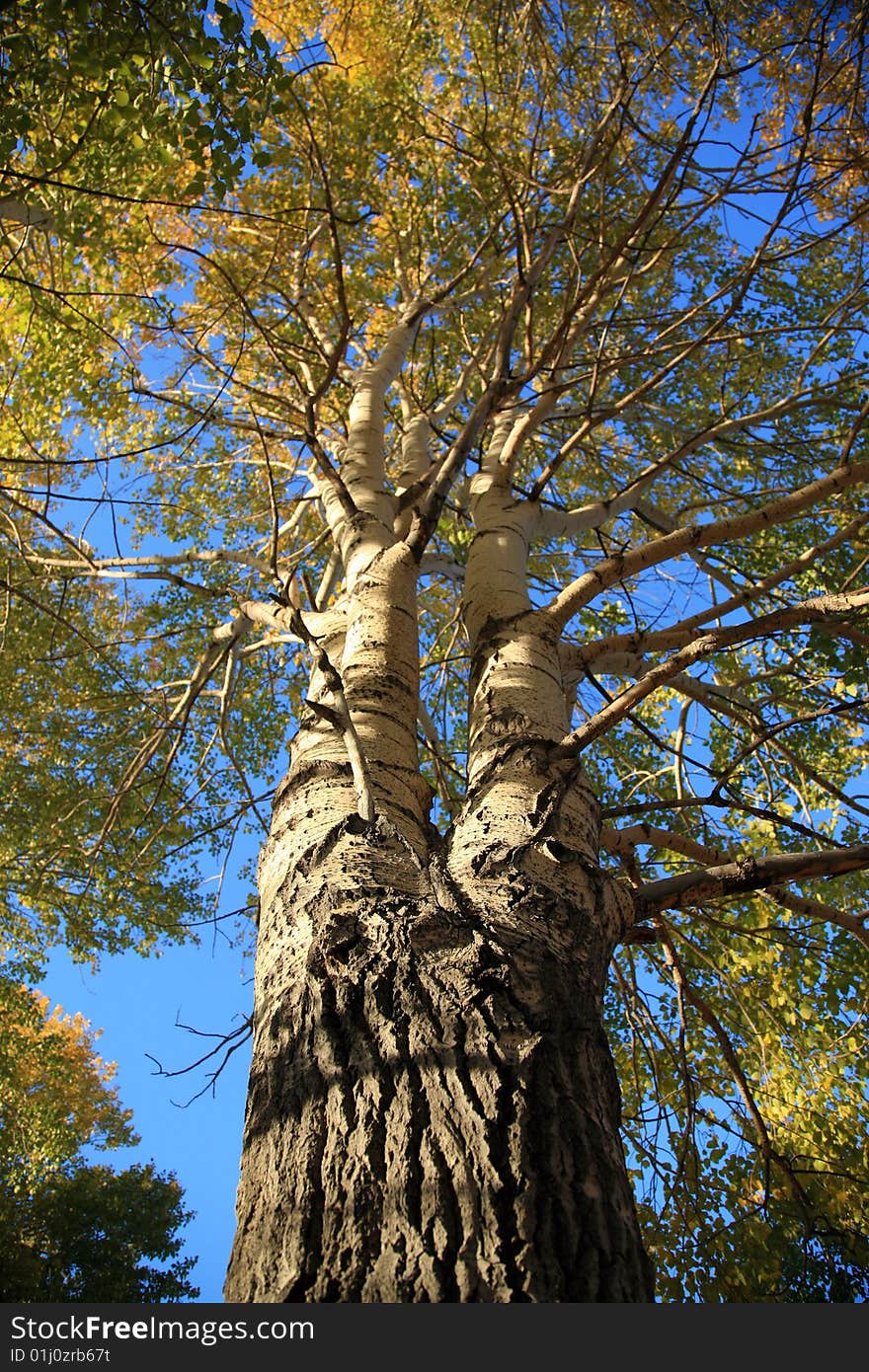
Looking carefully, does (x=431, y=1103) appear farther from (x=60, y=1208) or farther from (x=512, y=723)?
(x=60, y=1208)

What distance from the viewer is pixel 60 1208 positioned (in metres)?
7.81

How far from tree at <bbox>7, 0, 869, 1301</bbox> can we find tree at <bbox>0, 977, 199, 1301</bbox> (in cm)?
324

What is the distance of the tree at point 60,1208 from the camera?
273 inches

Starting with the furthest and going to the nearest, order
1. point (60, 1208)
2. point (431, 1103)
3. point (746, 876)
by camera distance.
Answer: point (60, 1208) < point (746, 876) < point (431, 1103)

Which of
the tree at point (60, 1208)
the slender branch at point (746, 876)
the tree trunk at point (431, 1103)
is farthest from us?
the tree at point (60, 1208)

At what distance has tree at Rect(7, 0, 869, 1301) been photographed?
3.96 ft

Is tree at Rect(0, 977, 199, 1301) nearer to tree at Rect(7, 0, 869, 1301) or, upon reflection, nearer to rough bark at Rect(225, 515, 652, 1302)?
tree at Rect(7, 0, 869, 1301)

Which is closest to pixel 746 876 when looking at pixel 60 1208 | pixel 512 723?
pixel 512 723

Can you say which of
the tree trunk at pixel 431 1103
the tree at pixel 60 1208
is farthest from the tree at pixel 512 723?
the tree at pixel 60 1208

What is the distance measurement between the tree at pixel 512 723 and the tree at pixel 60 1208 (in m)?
3.24

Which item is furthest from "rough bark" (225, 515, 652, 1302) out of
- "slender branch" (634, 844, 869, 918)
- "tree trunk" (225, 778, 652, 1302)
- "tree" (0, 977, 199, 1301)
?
"tree" (0, 977, 199, 1301)

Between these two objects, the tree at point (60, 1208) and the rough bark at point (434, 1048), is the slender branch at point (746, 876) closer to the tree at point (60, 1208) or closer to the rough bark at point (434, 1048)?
the rough bark at point (434, 1048)

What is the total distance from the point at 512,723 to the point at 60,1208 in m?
8.19

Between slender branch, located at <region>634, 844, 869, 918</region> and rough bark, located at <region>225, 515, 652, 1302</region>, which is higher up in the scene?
slender branch, located at <region>634, 844, 869, 918</region>
